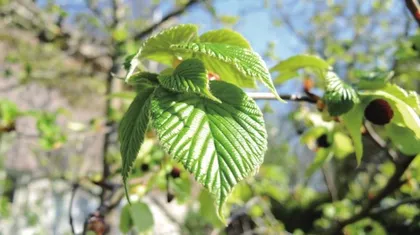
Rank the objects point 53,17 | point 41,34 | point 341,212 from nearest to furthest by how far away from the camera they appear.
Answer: point 341,212
point 41,34
point 53,17

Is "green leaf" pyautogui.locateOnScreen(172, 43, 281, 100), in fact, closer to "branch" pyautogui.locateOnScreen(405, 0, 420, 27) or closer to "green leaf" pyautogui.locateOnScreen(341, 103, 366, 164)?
"green leaf" pyautogui.locateOnScreen(341, 103, 366, 164)

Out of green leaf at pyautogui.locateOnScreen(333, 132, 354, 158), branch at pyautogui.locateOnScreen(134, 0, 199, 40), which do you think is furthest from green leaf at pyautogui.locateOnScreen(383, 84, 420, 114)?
branch at pyautogui.locateOnScreen(134, 0, 199, 40)

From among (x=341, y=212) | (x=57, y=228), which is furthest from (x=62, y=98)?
(x=341, y=212)

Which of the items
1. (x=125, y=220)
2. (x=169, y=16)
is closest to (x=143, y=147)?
(x=125, y=220)

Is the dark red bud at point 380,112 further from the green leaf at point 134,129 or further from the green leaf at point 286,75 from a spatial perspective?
the green leaf at point 134,129

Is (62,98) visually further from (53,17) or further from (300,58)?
(300,58)

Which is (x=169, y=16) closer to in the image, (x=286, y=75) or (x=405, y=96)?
(x=286, y=75)
